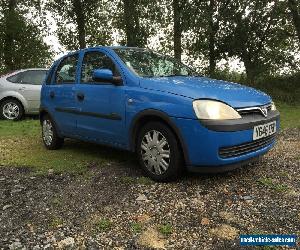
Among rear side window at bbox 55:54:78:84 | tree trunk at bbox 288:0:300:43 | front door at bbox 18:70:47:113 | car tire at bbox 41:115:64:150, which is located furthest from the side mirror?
tree trunk at bbox 288:0:300:43

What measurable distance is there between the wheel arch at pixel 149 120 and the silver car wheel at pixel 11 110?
708 centimetres

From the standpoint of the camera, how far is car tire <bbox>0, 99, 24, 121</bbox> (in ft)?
37.0

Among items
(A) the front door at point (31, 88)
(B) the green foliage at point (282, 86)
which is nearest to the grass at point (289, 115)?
(B) the green foliage at point (282, 86)

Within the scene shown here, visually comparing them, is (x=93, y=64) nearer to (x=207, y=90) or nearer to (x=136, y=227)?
(x=207, y=90)

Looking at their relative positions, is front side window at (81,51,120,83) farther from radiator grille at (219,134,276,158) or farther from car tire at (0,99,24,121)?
car tire at (0,99,24,121)

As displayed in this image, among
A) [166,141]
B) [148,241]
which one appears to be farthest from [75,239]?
[166,141]

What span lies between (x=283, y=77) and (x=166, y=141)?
12.7 meters

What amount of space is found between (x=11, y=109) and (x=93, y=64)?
617 centimetres

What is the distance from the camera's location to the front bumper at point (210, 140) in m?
4.31

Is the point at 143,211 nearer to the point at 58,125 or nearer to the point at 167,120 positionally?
the point at 167,120

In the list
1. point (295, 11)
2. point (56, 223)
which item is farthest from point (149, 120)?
point (295, 11)

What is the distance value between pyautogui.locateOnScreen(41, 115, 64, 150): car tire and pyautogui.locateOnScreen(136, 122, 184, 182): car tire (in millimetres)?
2354

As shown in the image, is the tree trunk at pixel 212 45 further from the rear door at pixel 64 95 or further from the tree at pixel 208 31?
the rear door at pixel 64 95

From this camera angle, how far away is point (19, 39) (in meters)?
21.7
